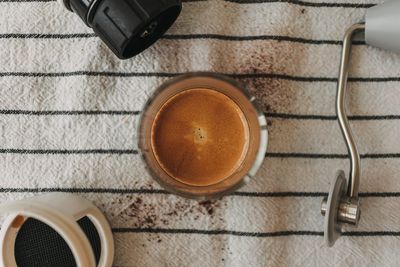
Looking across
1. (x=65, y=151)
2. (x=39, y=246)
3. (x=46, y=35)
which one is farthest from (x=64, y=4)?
(x=39, y=246)

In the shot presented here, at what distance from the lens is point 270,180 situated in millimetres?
675

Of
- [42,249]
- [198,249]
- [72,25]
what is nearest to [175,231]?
[198,249]

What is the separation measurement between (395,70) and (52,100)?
434 mm

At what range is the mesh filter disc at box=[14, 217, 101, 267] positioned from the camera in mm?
622

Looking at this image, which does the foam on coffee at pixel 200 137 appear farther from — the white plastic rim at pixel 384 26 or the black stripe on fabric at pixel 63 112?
the white plastic rim at pixel 384 26

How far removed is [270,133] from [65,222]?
0.27 meters

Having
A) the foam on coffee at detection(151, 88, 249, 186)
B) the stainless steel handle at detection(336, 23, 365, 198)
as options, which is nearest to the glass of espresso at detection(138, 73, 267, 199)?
the foam on coffee at detection(151, 88, 249, 186)

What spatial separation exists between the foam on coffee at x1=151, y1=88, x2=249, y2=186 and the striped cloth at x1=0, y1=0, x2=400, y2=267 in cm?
4

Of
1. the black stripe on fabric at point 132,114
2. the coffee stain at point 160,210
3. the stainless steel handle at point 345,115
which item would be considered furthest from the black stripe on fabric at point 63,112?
the stainless steel handle at point 345,115

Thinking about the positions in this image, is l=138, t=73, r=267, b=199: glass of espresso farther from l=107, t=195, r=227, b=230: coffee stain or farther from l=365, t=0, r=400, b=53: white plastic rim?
l=365, t=0, r=400, b=53: white plastic rim

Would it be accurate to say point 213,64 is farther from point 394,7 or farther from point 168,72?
point 394,7

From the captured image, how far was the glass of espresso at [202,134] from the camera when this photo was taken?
2.07 feet

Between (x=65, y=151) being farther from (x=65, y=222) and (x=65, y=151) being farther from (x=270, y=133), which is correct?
(x=270, y=133)

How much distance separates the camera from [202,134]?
25.1 inches
